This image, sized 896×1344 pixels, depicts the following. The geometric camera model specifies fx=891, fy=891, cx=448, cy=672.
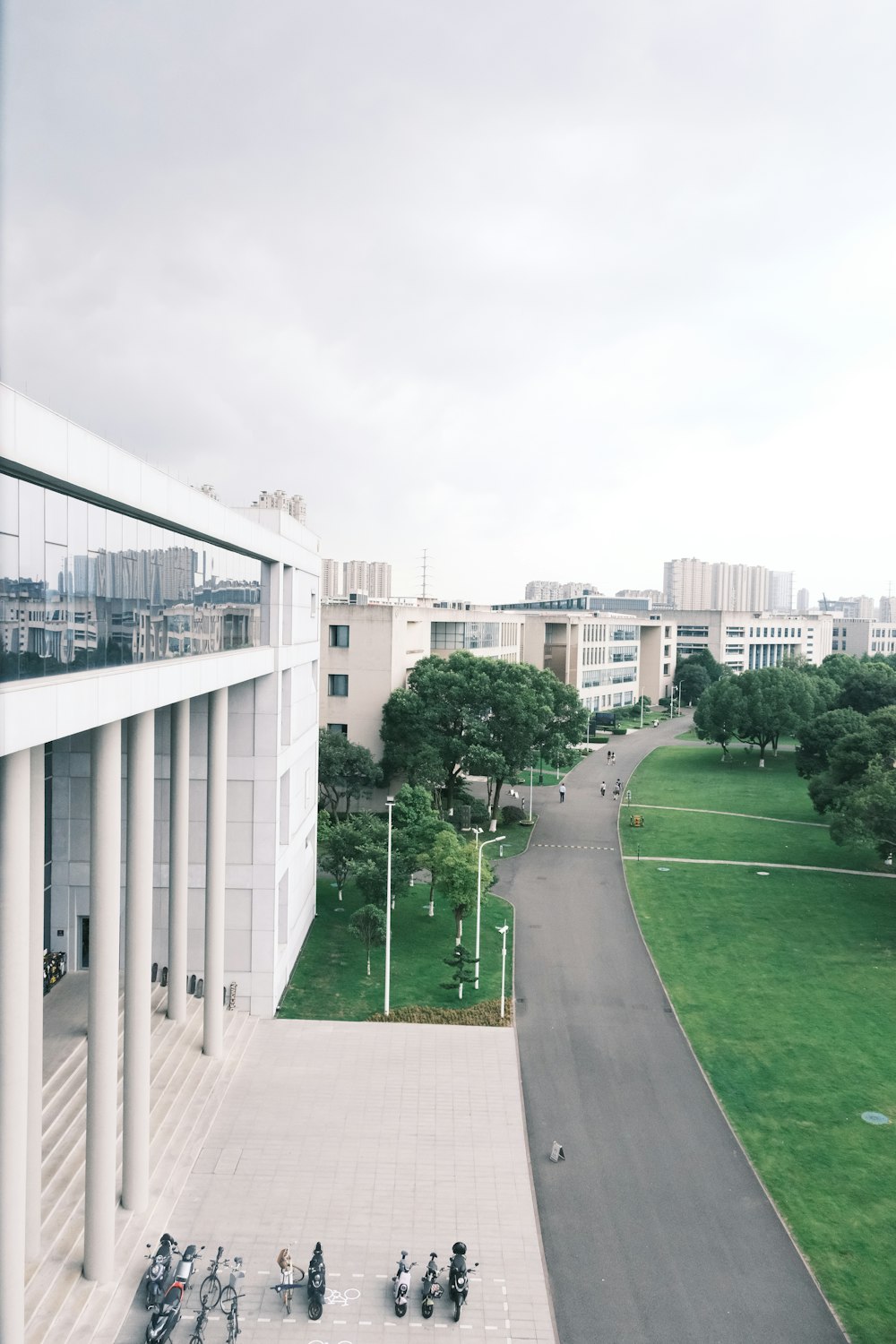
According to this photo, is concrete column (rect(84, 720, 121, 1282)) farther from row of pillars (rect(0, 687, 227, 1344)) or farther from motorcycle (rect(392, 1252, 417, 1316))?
motorcycle (rect(392, 1252, 417, 1316))

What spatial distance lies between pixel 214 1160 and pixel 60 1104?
352 cm

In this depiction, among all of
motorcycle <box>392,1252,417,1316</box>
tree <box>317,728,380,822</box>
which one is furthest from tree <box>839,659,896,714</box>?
motorcycle <box>392,1252,417,1316</box>

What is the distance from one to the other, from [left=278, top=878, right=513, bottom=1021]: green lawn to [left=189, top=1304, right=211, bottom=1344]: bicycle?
1178 cm

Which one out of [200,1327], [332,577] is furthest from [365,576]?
[200,1327]

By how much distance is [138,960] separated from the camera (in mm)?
16578

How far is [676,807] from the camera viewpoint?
56.5 meters

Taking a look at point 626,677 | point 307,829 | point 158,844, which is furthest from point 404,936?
point 626,677

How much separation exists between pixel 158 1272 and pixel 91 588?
11.5 m

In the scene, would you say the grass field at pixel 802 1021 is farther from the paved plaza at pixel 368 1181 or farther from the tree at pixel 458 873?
the tree at pixel 458 873

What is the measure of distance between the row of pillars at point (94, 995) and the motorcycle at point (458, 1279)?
584 centimetres

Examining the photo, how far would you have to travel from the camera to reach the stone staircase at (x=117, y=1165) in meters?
14.5

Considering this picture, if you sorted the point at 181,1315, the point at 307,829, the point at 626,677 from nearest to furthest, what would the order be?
the point at 181,1315, the point at 307,829, the point at 626,677

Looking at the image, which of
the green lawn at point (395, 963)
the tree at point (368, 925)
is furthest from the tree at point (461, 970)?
the tree at point (368, 925)

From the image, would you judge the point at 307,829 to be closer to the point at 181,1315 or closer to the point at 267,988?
the point at 267,988
